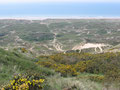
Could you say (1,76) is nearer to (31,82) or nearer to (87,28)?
(31,82)

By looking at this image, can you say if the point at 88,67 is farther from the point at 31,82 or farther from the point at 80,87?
the point at 31,82

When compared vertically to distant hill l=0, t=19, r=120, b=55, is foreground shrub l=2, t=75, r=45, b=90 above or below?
above

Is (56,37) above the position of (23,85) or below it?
below

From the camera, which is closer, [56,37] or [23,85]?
[23,85]

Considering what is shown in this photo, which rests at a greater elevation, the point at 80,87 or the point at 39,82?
the point at 39,82

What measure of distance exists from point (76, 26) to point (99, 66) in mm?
66251

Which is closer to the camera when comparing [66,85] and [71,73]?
[66,85]

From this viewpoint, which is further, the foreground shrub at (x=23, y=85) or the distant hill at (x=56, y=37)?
the distant hill at (x=56, y=37)

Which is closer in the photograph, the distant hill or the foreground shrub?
the foreground shrub

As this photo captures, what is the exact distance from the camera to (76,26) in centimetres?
7525

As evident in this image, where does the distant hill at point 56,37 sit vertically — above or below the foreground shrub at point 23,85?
below

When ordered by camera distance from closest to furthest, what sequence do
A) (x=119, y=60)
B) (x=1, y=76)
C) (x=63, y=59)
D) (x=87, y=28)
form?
(x=1, y=76)
(x=119, y=60)
(x=63, y=59)
(x=87, y=28)

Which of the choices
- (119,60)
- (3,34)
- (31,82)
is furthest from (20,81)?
(3,34)

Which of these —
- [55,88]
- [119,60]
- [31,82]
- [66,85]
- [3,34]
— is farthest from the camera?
[3,34]
